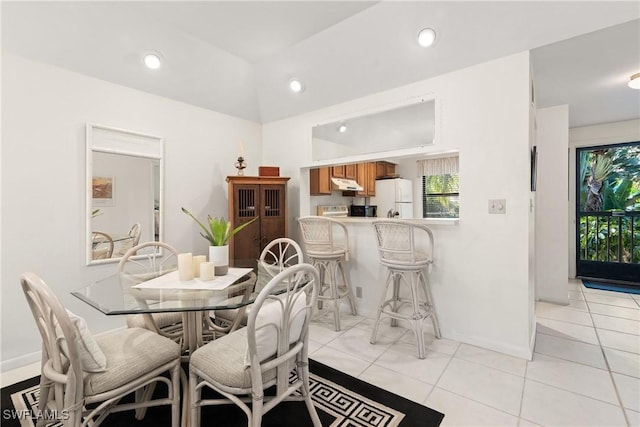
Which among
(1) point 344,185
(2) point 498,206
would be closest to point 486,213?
(2) point 498,206

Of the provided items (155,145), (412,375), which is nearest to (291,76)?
(155,145)

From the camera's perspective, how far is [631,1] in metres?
1.87

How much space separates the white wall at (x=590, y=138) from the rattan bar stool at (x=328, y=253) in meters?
4.00

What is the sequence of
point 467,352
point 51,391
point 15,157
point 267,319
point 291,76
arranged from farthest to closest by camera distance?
point 291,76 < point 467,352 < point 15,157 < point 51,391 < point 267,319

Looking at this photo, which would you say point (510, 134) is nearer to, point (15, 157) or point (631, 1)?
point (631, 1)

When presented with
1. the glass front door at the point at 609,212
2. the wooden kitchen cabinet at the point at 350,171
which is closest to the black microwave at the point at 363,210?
the wooden kitchen cabinet at the point at 350,171

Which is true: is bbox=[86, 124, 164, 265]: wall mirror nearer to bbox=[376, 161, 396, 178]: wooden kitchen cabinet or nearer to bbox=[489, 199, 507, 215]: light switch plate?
bbox=[489, 199, 507, 215]: light switch plate

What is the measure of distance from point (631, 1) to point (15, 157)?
14.4 feet

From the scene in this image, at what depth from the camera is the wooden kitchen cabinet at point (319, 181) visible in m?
4.43

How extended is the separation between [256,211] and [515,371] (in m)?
2.76

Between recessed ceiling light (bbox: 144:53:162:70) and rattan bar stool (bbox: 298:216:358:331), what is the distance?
6.59ft

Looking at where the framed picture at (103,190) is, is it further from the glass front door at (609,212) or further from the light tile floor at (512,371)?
the glass front door at (609,212)

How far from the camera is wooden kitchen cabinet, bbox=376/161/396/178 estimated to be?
20.6 ft

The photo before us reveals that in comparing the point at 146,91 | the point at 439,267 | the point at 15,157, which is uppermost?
the point at 146,91
